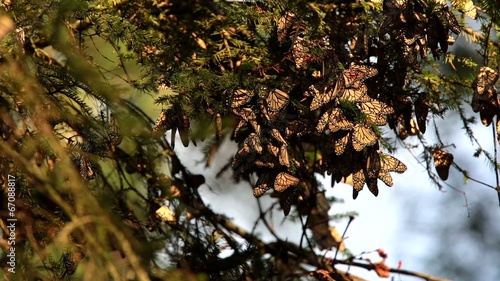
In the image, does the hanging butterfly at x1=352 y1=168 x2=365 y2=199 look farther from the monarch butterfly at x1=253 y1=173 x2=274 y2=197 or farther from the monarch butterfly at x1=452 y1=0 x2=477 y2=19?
the monarch butterfly at x1=452 y1=0 x2=477 y2=19

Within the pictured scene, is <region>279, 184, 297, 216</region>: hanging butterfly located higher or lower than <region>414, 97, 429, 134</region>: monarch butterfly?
lower

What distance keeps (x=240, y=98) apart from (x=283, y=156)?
136 mm

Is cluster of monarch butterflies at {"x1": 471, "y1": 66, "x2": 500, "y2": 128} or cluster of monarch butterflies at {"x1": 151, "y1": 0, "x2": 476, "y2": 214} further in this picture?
cluster of monarch butterflies at {"x1": 471, "y1": 66, "x2": 500, "y2": 128}

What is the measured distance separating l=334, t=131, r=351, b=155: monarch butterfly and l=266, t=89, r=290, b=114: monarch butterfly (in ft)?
0.36

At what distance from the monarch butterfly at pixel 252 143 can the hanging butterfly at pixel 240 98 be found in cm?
7

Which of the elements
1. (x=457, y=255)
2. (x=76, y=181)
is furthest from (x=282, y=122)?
(x=457, y=255)

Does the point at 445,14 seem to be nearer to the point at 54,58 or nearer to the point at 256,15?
the point at 256,15

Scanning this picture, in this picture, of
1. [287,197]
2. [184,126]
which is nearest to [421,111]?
[287,197]

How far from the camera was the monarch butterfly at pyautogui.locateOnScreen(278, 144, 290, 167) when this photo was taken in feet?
4.63

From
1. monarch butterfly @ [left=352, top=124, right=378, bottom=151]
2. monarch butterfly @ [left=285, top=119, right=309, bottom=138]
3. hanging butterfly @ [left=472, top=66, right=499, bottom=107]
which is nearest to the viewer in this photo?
monarch butterfly @ [left=352, top=124, right=378, bottom=151]

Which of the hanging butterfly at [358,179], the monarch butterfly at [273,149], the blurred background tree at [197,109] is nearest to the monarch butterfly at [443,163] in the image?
the blurred background tree at [197,109]

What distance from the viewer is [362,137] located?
1.38m

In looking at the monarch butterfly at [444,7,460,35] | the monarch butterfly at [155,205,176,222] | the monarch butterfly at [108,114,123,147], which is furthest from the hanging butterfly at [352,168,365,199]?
the monarch butterfly at [155,205,176,222]

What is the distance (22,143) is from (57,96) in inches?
6.5
